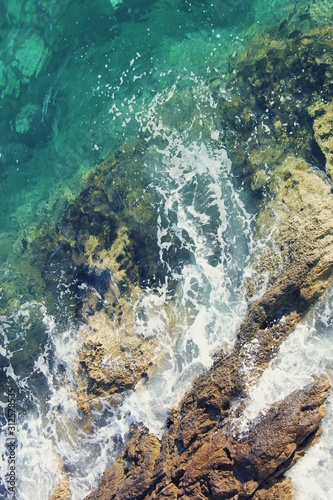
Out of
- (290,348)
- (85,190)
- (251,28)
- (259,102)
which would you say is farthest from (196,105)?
(290,348)

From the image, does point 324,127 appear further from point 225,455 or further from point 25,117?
point 25,117

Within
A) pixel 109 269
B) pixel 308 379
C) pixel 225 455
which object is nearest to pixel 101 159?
pixel 109 269

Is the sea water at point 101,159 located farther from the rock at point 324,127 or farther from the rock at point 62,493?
the rock at point 324,127

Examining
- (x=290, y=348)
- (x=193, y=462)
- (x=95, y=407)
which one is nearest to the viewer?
(x=193, y=462)

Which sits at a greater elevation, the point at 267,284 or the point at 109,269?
the point at 109,269

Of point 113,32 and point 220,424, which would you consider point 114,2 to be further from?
point 220,424

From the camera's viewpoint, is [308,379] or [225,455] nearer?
[225,455]
